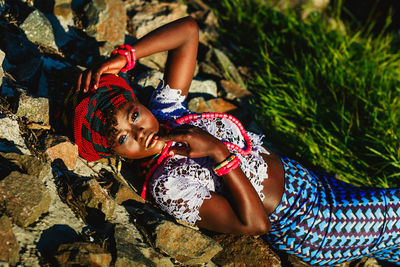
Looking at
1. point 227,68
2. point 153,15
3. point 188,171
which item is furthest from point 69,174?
point 227,68

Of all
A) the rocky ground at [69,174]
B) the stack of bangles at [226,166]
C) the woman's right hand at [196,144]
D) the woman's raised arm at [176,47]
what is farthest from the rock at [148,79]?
the stack of bangles at [226,166]

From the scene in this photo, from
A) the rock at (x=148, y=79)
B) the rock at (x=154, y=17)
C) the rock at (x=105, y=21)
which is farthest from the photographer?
the rock at (x=154, y=17)

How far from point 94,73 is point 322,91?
3.00 metres

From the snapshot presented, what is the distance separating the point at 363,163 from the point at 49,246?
10.8ft

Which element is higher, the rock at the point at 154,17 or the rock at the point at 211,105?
the rock at the point at 154,17

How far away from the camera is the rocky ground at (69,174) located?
1938 mm

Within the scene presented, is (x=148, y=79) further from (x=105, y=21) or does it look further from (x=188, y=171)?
(x=188, y=171)

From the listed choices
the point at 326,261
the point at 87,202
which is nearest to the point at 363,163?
the point at 326,261

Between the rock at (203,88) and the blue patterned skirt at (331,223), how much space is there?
146cm

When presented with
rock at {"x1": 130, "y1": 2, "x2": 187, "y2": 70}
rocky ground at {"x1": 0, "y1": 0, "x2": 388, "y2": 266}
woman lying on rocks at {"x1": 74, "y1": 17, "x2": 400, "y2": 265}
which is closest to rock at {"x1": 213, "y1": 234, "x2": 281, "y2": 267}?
rocky ground at {"x1": 0, "y1": 0, "x2": 388, "y2": 266}

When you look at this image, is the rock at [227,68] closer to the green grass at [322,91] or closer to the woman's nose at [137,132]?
the green grass at [322,91]

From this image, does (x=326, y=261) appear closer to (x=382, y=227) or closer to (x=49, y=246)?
(x=382, y=227)

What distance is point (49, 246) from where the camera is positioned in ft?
6.39

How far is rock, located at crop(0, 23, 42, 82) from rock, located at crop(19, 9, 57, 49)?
0.06 meters
